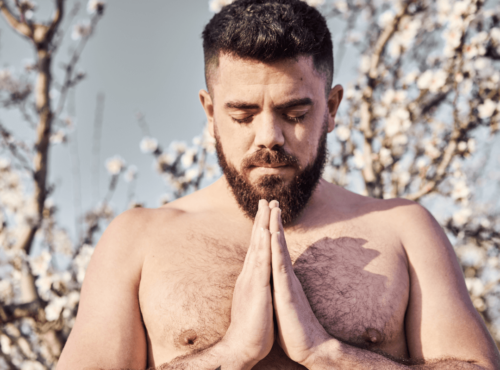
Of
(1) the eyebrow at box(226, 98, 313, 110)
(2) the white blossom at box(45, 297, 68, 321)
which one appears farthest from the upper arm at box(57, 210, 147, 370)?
(2) the white blossom at box(45, 297, 68, 321)

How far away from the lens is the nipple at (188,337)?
5.03 feet

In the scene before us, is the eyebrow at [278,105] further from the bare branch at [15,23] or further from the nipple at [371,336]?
the bare branch at [15,23]

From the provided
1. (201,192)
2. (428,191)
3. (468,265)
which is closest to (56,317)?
(201,192)

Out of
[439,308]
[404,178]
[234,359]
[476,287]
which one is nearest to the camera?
[234,359]

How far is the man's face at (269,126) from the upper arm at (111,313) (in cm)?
59

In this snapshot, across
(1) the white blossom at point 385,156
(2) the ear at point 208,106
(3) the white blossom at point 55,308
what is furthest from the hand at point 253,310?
(1) the white blossom at point 385,156

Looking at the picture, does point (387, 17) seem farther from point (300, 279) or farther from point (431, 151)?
point (300, 279)

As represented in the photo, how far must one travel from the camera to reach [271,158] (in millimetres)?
1743

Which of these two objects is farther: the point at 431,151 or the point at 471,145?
the point at 431,151

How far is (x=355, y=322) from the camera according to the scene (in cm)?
158

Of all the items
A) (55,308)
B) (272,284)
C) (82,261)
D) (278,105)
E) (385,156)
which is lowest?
(55,308)

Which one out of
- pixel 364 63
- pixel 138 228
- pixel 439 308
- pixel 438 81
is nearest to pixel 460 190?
pixel 438 81

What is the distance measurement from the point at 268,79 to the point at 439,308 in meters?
1.18

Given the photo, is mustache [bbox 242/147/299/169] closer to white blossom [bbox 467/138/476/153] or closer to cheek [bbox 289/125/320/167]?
cheek [bbox 289/125/320/167]
